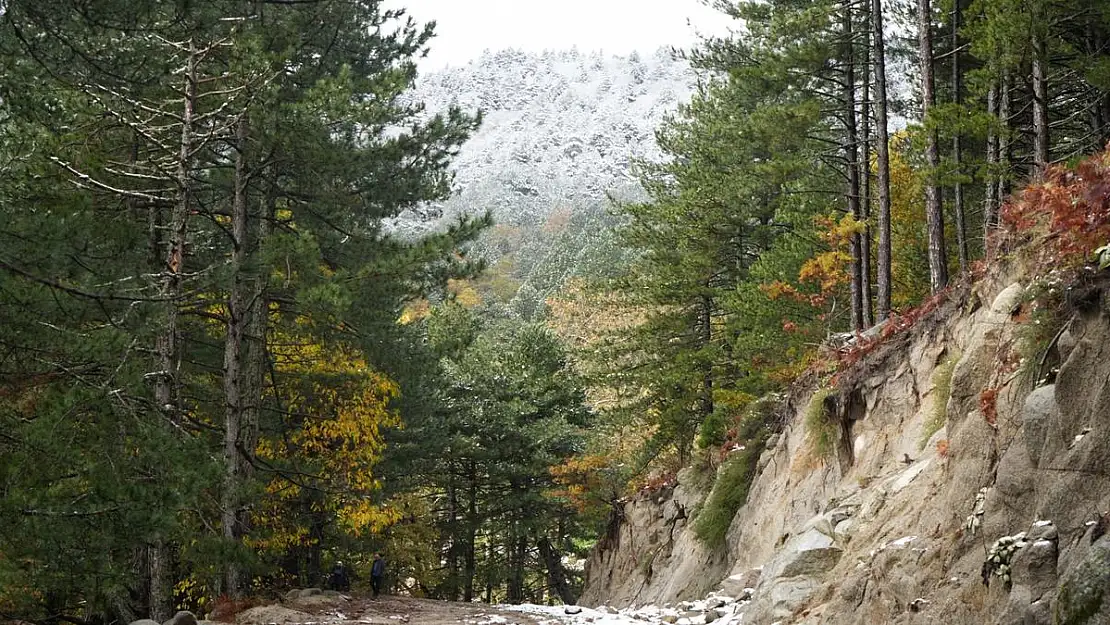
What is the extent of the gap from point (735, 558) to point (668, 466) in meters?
10.1

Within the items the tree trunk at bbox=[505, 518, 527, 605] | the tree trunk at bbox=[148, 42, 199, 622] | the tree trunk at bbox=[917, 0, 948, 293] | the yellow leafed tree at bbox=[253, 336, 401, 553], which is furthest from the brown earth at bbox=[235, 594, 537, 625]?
the tree trunk at bbox=[505, 518, 527, 605]

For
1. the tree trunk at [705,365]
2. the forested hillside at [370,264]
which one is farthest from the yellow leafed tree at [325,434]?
the tree trunk at [705,365]

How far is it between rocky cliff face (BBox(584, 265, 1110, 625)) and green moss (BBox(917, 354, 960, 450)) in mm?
23

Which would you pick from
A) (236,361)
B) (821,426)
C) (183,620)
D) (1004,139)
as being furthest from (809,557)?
(1004,139)

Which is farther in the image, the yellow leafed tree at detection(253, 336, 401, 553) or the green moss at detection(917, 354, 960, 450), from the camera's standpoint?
the yellow leafed tree at detection(253, 336, 401, 553)

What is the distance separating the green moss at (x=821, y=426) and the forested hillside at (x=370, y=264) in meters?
0.08

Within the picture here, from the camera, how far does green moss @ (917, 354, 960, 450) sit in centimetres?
1022

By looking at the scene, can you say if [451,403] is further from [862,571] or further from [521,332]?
[862,571]

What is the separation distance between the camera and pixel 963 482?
7.19 meters

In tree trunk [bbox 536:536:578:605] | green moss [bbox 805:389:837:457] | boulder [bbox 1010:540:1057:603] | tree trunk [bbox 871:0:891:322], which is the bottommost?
tree trunk [bbox 536:536:578:605]

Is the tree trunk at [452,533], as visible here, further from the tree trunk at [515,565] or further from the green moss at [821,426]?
the green moss at [821,426]

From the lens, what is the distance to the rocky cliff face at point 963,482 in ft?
18.4

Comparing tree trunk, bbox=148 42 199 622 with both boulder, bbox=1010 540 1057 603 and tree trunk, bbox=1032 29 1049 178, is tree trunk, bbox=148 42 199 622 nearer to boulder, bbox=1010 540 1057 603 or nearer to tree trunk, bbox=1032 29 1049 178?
boulder, bbox=1010 540 1057 603

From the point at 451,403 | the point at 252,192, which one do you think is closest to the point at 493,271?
the point at 451,403
